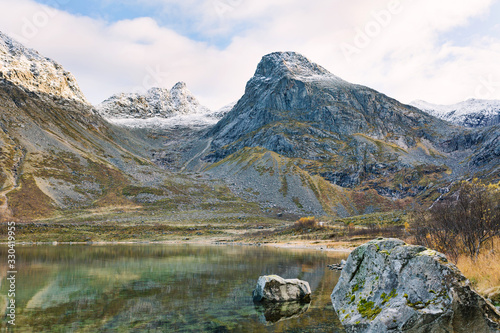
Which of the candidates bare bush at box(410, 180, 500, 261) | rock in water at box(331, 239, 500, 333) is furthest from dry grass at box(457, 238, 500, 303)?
rock in water at box(331, 239, 500, 333)

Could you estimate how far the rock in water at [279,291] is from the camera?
26031 mm

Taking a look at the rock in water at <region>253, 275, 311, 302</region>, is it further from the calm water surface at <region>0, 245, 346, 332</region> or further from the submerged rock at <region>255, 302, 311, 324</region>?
the calm water surface at <region>0, 245, 346, 332</region>

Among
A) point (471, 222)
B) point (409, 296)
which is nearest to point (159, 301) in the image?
point (409, 296)

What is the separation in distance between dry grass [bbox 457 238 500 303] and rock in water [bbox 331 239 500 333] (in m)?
5.69

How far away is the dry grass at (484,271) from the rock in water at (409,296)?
5.69m

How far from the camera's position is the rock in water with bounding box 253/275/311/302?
2603 centimetres

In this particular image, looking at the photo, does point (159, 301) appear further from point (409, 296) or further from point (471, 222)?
point (471, 222)

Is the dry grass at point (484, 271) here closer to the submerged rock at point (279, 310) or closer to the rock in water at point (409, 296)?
the rock in water at point (409, 296)

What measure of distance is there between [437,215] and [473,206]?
7690 millimetres

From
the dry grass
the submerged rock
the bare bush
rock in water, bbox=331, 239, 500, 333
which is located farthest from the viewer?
the bare bush

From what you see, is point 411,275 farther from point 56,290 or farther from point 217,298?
point 56,290

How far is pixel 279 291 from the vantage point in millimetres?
26672

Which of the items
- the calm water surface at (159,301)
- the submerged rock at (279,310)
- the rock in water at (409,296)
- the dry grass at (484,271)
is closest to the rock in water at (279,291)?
the submerged rock at (279,310)

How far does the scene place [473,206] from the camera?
84.2 ft
